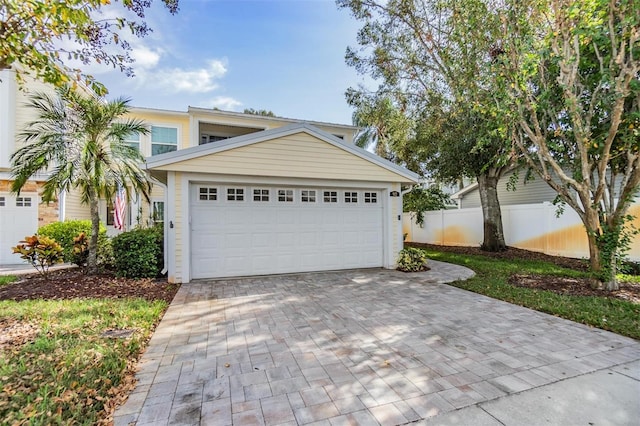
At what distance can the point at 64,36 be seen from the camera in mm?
4344

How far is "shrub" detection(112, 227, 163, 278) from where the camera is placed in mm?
7211

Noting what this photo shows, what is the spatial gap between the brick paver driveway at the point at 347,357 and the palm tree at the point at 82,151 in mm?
3633

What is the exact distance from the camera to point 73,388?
2.70 m

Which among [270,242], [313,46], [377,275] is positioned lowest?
[377,275]

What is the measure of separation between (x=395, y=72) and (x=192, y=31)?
697 centimetres

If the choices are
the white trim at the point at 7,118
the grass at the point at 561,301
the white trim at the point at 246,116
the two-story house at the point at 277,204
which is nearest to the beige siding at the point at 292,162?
the two-story house at the point at 277,204

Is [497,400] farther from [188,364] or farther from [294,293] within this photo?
[294,293]

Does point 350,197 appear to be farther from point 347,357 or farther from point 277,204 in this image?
point 347,357

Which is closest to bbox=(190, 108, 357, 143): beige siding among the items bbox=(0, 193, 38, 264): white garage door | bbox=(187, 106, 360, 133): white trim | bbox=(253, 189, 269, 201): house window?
bbox=(187, 106, 360, 133): white trim

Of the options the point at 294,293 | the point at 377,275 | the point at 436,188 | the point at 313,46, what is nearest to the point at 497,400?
the point at 294,293

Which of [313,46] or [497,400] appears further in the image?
[313,46]

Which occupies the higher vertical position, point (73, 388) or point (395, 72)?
point (395, 72)

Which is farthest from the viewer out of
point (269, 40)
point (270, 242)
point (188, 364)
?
point (269, 40)

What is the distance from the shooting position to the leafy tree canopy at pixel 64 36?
11.6ft
